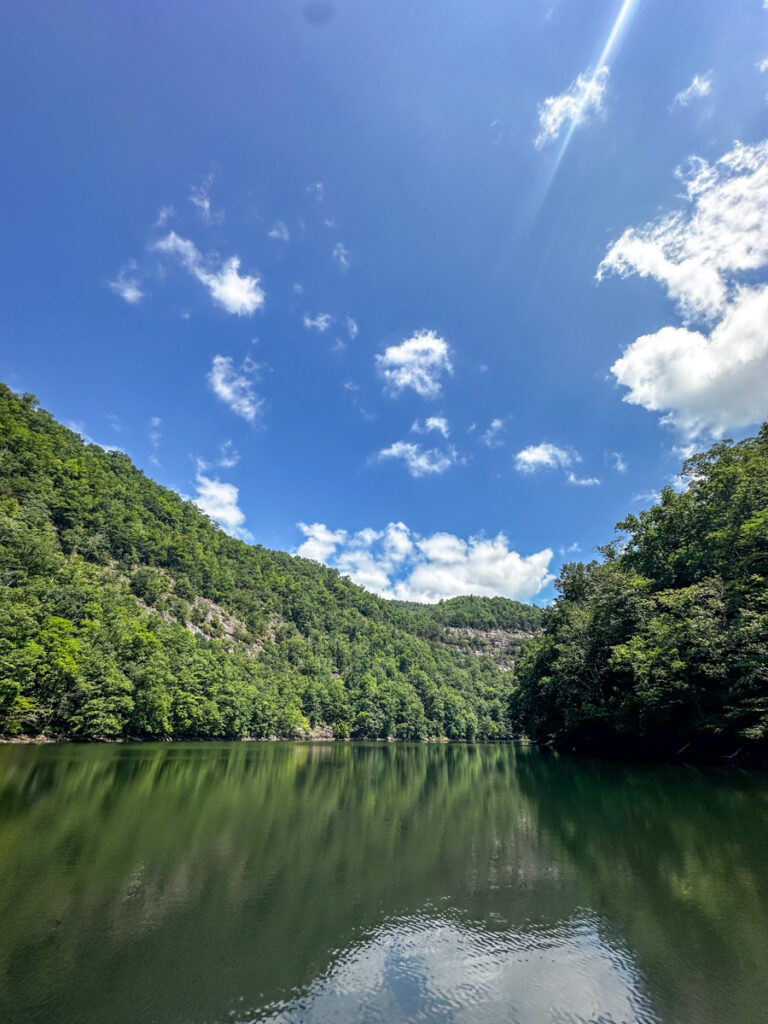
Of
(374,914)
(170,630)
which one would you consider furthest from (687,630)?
(170,630)

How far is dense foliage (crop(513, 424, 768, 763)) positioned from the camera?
27.7m

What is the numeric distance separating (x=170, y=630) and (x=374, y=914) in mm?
71704

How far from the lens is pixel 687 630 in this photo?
2917cm

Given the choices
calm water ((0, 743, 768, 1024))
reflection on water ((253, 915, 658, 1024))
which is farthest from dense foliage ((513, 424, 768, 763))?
reflection on water ((253, 915, 658, 1024))

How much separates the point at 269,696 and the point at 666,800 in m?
78.4

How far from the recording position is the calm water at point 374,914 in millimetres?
5820

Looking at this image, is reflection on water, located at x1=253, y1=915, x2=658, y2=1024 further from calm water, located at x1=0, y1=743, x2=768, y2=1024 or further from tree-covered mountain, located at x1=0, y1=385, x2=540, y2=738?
tree-covered mountain, located at x1=0, y1=385, x2=540, y2=738

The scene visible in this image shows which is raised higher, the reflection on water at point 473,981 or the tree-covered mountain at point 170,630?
the tree-covered mountain at point 170,630

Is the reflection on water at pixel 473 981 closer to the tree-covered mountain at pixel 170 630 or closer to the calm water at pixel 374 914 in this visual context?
the calm water at pixel 374 914

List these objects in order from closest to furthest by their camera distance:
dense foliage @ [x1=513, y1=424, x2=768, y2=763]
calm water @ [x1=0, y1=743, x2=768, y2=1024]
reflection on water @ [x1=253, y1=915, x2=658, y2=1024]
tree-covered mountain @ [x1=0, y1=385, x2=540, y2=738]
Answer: reflection on water @ [x1=253, y1=915, x2=658, y2=1024], calm water @ [x1=0, y1=743, x2=768, y2=1024], dense foliage @ [x1=513, y1=424, x2=768, y2=763], tree-covered mountain @ [x1=0, y1=385, x2=540, y2=738]

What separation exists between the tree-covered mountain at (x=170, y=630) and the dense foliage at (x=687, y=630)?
44879 millimetres

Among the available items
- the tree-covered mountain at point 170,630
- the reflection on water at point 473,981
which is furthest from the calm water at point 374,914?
the tree-covered mountain at point 170,630

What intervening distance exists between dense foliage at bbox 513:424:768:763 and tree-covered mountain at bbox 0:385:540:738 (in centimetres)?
4488

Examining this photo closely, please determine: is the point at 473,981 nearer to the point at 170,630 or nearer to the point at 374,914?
the point at 374,914
